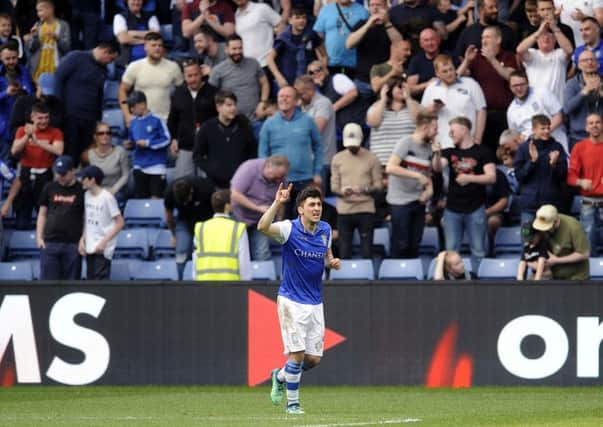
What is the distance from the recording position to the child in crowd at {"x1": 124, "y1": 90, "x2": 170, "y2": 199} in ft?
63.3

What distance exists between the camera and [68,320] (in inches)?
664

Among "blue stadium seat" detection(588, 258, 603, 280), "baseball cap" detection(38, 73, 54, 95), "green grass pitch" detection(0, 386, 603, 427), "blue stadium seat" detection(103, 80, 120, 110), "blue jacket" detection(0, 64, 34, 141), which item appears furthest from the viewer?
"blue stadium seat" detection(103, 80, 120, 110)

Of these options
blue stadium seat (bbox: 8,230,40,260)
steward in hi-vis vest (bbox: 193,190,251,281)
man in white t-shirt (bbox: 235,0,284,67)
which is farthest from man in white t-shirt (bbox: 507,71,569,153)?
blue stadium seat (bbox: 8,230,40,260)

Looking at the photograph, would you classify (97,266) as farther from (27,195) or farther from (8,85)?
(8,85)

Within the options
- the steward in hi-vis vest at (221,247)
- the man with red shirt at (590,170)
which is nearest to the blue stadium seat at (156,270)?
the steward in hi-vis vest at (221,247)

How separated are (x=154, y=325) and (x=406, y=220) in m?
3.46

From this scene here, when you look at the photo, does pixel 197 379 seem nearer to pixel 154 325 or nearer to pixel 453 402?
pixel 154 325

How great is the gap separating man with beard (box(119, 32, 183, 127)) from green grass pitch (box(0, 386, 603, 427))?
514 centimetres

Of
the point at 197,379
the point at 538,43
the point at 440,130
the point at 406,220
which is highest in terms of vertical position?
the point at 538,43

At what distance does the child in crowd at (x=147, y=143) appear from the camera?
19.3 meters

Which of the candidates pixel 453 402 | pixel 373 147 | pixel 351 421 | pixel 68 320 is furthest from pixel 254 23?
pixel 351 421

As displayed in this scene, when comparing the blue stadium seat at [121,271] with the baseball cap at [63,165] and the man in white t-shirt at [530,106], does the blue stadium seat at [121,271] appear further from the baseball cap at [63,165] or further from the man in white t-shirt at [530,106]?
the man in white t-shirt at [530,106]

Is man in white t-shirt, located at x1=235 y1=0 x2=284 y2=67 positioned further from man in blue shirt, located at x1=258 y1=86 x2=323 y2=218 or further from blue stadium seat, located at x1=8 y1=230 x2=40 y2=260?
blue stadium seat, located at x1=8 y1=230 x2=40 y2=260

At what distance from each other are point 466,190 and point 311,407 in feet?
17.2
